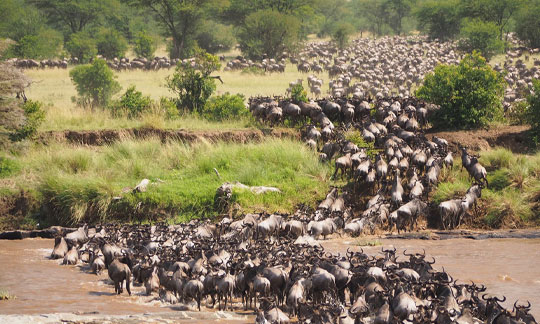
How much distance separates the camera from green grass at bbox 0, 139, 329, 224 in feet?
56.3

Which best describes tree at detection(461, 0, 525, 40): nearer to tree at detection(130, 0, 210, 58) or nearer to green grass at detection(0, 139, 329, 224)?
tree at detection(130, 0, 210, 58)

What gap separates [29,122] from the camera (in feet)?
66.4

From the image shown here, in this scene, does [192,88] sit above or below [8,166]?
above

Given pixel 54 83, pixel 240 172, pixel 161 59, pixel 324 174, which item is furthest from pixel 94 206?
pixel 161 59

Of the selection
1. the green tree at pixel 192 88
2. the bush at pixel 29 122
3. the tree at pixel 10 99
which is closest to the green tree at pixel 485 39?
the green tree at pixel 192 88

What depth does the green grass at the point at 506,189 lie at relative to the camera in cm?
1717

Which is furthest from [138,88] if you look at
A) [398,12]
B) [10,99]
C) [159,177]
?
[398,12]

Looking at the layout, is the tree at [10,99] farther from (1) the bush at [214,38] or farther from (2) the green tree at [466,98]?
(1) the bush at [214,38]

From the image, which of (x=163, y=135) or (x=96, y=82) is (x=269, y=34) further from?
(x=163, y=135)

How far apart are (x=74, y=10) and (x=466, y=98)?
5004 centimetres

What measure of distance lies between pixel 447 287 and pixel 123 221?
963 cm

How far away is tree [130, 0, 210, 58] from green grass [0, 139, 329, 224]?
34112 millimetres

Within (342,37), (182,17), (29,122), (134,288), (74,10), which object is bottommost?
(134,288)

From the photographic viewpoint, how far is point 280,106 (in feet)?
71.9
